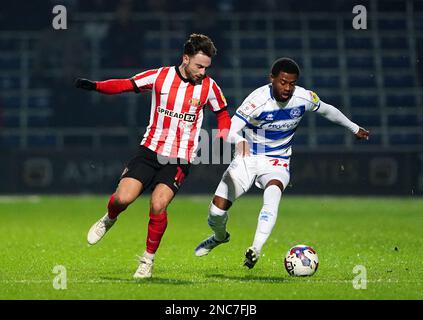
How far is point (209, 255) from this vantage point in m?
11.1

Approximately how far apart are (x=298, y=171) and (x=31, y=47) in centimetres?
778

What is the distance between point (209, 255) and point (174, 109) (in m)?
2.61

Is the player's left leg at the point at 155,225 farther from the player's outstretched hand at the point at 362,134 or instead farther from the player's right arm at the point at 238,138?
the player's outstretched hand at the point at 362,134

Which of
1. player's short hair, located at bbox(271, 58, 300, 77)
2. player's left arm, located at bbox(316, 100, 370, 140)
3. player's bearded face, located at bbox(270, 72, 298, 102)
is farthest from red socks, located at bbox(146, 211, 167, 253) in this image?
player's left arm, located at bbox(316, 100, 370, 140)

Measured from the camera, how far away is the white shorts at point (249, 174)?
9.60m

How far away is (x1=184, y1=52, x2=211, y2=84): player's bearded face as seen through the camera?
879cm

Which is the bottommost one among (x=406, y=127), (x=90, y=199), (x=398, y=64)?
(x=90, y=199)

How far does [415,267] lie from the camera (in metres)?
9.77

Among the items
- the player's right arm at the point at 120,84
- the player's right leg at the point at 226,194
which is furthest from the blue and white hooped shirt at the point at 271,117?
the player's right arm at the point at 120,84

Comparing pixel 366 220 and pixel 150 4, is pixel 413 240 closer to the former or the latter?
pixel 366 220

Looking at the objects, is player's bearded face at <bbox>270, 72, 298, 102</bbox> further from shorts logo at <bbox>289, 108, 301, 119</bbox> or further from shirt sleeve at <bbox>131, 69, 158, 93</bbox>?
shirt sleeve at <bbox>131, 69, 158, 93</bbox>

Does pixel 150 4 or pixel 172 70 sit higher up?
pixel 150 4

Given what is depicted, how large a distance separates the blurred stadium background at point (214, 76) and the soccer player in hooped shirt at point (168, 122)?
12955 mm

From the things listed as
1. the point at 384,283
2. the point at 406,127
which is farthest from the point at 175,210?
the point at 384,283
